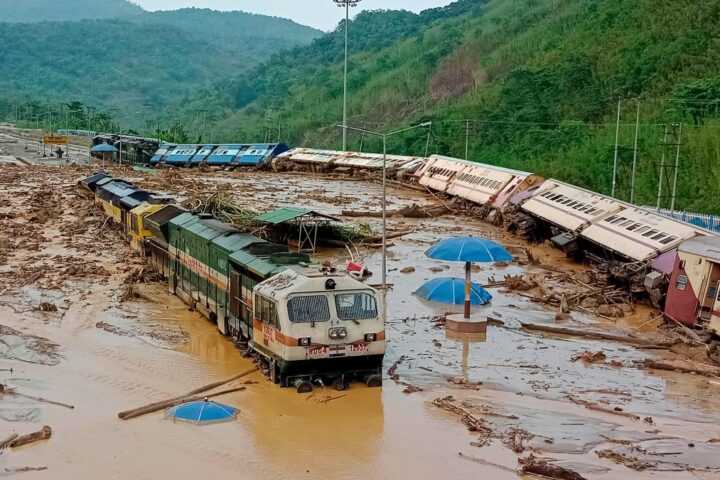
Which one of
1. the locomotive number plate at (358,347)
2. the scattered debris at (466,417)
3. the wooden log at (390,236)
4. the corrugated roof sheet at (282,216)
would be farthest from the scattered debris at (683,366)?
the wooden log at (390,236)

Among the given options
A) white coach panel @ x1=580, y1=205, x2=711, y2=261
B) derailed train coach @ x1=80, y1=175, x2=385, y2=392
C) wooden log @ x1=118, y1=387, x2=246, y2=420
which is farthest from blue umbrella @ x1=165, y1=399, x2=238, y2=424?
white coach panel @ x1=580, y1=205, x2=711, y2=261

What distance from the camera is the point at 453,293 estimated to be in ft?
84.1

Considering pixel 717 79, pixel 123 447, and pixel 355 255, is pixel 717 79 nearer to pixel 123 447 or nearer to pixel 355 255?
pixel 355 255

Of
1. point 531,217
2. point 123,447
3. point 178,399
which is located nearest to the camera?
point 123,447

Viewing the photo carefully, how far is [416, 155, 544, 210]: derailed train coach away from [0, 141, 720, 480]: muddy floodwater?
15117mm

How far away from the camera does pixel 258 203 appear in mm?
47531

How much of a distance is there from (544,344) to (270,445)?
9.13 m

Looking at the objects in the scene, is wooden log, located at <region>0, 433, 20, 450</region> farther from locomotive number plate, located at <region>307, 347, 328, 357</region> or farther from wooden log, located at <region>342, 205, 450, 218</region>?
wooden log, located at <region>342, 205, 450, 218</region>

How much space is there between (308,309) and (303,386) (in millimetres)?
1514

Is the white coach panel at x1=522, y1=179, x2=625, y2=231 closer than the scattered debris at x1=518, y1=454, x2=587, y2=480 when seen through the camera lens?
No

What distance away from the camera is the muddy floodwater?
1427cm

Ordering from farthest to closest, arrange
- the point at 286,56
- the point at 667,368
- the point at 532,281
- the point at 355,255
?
the point at 286,56, the point at 355,255, the point at 532,281, the point at 667,368

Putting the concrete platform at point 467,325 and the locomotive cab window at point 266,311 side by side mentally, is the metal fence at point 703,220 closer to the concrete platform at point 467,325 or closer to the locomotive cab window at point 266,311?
the concrete platform at point 467,325

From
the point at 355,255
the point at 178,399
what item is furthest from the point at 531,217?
the point at 178,399
